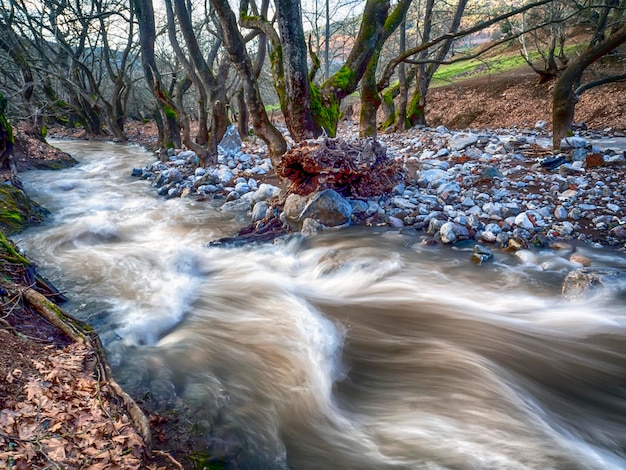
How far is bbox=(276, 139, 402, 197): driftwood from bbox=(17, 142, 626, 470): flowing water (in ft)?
2.79

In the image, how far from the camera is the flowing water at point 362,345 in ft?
9.29

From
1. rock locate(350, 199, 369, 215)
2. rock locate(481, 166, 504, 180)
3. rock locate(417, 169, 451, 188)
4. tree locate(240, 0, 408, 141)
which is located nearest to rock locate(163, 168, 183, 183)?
tree locate(240, 0, 408, 141)

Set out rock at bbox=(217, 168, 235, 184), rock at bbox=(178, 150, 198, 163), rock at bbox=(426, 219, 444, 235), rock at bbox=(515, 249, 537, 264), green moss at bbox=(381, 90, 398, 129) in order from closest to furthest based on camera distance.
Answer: rock at bbox=(515, 249, 537, 264) < rock at bbox=(426, 219, 444, 235) < rock at bbox=(217, 168, 235, 184) < rock at bbox=(178, 150, 198, 163) < green moss at bbox=(381, 90, 398, 129)

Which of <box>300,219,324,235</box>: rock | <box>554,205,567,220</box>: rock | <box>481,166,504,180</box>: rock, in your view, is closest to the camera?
<box>554,205,567,220</box>: rock

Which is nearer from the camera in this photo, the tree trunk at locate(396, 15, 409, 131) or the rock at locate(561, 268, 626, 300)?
the rock at locate(561, 268, 626, 300)

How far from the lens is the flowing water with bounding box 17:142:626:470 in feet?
9.29

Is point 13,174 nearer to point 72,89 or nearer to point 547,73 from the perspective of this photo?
point 72,89

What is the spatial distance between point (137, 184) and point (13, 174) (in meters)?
2.55

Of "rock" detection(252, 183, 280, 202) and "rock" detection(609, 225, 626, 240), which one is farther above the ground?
"rock" detection(252, 183, 280, 202)

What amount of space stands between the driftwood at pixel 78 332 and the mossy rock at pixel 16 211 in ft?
12.3

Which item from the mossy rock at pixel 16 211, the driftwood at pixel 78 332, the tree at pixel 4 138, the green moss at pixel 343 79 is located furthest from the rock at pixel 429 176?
the tree at pixel 4 138

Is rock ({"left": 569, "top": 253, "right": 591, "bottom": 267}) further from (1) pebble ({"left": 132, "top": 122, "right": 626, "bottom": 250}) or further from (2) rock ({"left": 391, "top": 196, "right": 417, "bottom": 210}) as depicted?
(2) rock ({"left": 391, "top": 196, "right": 417, "bottom": 210})

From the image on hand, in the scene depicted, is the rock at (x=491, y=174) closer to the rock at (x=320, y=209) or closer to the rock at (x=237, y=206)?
the rock at (x=320, y=209)

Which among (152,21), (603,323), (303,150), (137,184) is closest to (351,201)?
(303,150)
